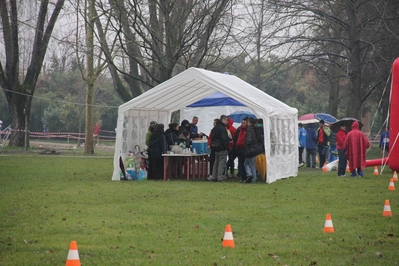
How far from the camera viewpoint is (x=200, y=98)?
982 inches

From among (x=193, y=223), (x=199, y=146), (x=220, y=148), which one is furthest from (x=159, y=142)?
(x=193, y=223)

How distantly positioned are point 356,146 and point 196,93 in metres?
5.66

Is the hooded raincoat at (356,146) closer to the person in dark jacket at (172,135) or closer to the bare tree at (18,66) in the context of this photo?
the person in dark jacket at (172,135)

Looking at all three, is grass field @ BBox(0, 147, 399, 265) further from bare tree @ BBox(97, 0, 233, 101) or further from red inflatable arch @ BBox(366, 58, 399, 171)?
bare tree @ BBox(97, 0, 233, 101)

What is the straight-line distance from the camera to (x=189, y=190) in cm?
1739

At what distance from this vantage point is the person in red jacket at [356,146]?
2150cm

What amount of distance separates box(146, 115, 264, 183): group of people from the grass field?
1.34 metres

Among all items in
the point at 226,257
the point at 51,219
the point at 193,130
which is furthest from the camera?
the point at 193,130

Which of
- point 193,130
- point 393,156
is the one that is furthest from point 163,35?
point 393,156

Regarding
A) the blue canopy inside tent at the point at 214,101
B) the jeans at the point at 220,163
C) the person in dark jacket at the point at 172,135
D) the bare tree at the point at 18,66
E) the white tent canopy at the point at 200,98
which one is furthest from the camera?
the bare tree at the point at 18,66

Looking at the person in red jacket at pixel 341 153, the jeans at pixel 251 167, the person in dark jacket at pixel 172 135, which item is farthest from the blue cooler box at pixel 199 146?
the person in red jacket at pixel 341 153

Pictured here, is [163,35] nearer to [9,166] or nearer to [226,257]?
[9,166]

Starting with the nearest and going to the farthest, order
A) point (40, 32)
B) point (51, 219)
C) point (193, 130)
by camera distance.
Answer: point (51, 219) → point (193, 130) → point (40, 32)

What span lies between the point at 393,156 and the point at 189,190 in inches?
294
